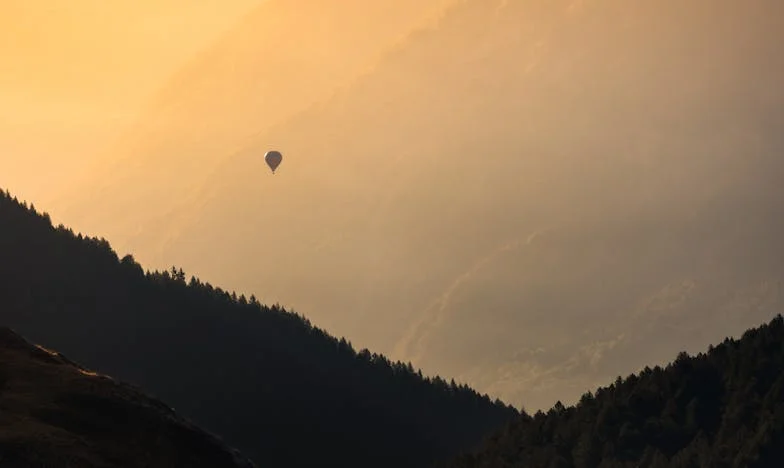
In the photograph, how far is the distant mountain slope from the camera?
62812 millimetres

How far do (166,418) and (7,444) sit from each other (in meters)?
14.2

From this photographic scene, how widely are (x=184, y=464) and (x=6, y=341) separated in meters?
16.9

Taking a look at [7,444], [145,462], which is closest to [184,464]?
[145,462]

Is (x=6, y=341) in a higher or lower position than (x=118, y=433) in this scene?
higher

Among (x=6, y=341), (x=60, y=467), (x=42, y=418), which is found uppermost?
(x=6, y=341)

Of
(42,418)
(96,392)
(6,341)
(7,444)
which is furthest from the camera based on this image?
(6,341)

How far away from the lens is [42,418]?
67.9m

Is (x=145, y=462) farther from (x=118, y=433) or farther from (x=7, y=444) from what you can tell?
(x=7, y=444)

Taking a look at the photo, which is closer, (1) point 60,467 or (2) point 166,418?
(1) point 60,467

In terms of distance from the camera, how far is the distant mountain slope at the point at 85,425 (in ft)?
206

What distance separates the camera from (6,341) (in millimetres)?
81625

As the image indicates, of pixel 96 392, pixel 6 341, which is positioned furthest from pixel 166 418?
pixel 6 341

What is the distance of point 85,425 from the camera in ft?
227

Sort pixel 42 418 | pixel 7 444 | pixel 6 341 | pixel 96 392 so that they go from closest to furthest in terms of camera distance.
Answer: pixel 7 444 < pixel 42 418 < pixel 96 392 < pixel 6 341
